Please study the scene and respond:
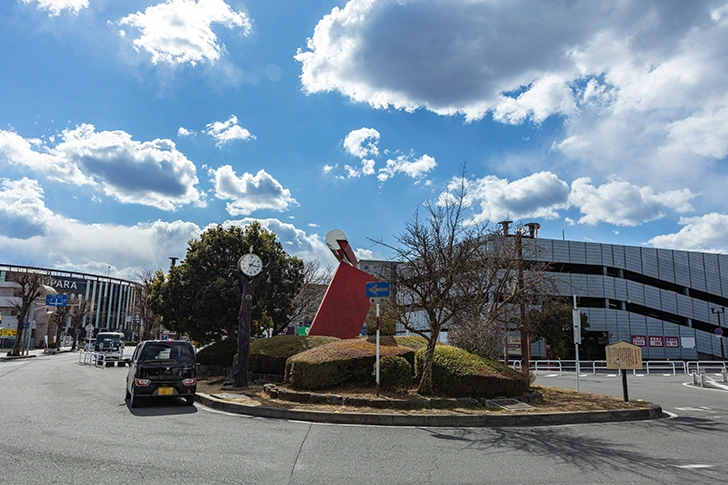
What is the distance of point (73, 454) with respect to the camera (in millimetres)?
6527

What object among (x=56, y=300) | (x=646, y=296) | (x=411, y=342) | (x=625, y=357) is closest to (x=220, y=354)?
(x=411, y=342)

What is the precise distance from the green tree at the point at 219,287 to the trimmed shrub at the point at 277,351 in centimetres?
480

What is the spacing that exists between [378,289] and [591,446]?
5.44m

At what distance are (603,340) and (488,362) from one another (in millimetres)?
40442

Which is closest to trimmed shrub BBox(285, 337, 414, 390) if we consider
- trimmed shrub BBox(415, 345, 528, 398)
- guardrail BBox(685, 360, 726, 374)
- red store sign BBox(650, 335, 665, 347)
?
trimmed shrub BBox(415, 345, 528, 398)

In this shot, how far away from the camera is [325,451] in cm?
701

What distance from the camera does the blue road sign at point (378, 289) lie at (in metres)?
11.3

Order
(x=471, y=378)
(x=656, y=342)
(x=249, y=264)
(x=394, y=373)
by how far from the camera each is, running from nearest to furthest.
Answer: (x=471, y=378) < (x=394, y=373) < (x=249, y=264) < (x=656, y=342)

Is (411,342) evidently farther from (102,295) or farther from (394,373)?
(102,295)

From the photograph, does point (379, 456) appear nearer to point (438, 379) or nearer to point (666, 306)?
point (438, 379)

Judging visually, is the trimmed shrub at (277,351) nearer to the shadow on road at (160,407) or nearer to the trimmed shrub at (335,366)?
the trimmed shrub at (335,366)

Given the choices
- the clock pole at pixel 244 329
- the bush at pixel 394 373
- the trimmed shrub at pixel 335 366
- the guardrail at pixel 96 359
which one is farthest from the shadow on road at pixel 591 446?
the guardrail at pixel 96 359

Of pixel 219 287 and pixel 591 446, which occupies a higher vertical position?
pixel 219 287

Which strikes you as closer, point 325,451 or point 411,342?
point 325,451
